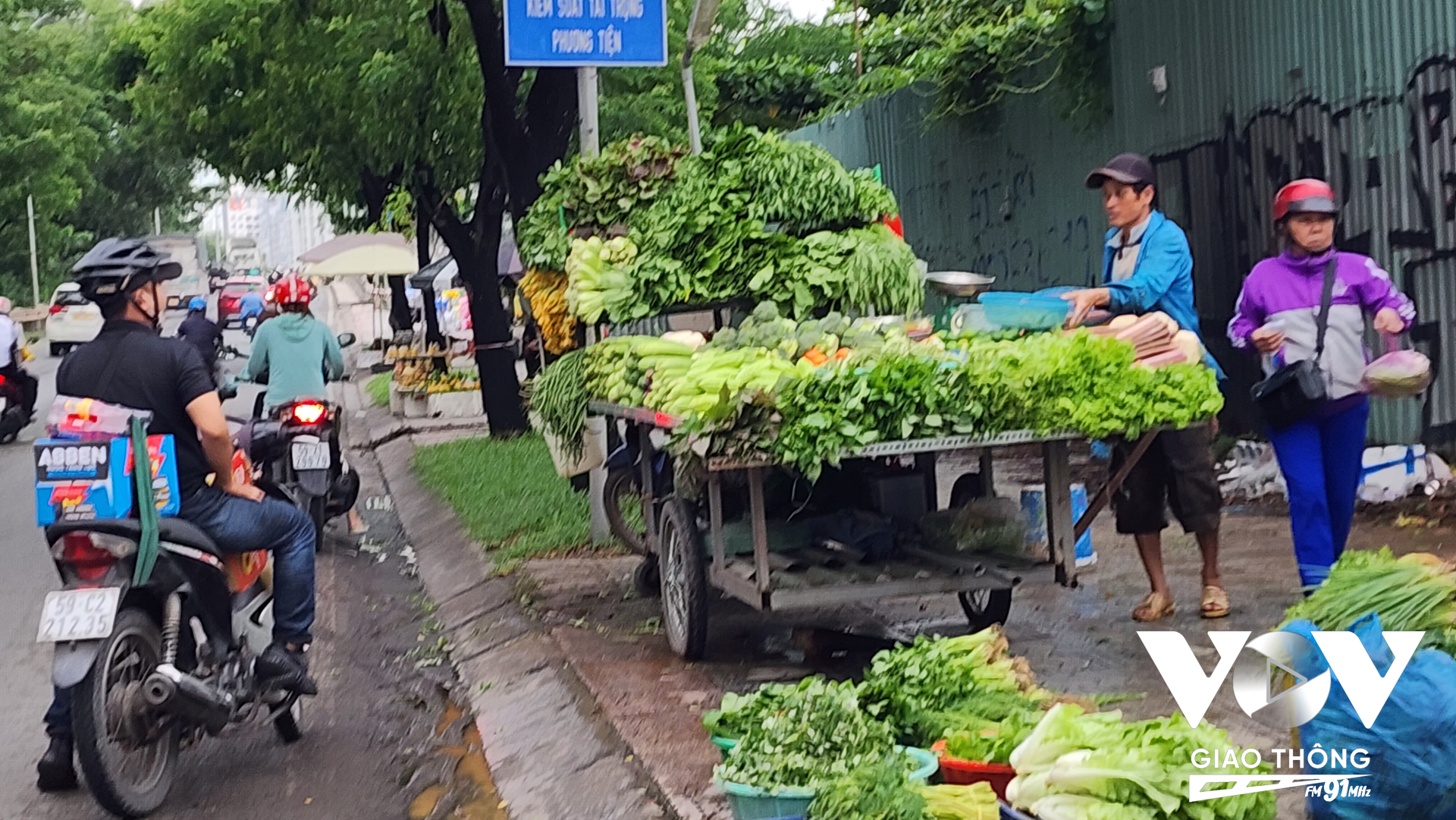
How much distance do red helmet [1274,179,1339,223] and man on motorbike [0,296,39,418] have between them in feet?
51.5

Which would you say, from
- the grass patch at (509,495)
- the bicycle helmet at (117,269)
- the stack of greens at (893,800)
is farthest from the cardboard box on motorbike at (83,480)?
the grass patch at (509,495)

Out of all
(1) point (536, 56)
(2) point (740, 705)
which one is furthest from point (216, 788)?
(1) point (536, 56)

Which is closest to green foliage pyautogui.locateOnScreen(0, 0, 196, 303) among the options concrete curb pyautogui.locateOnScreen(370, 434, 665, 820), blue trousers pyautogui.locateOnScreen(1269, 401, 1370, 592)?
concrete curb pyautogui.locateOnScreen(370, 434, 665, 820)

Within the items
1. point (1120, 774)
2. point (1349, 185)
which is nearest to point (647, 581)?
point (1349, 185)

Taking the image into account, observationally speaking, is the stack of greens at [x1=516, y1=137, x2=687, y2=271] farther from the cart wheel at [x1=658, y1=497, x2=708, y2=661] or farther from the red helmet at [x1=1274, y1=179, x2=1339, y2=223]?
the red helmet at [x1=1274, y1=179, x2=1339, y2=223]

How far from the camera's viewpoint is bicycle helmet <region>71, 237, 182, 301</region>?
5.30 m

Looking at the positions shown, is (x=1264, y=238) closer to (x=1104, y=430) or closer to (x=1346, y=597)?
(x=1104, y=430)

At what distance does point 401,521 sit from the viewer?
12.4m

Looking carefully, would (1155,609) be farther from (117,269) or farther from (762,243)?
(117,269)

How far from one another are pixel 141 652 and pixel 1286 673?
3.73m

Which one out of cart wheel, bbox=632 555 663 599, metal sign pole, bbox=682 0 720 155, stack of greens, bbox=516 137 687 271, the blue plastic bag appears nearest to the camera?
the blue plastic bag

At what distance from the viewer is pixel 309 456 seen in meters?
9.79

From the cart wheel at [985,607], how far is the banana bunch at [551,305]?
8.18 ft

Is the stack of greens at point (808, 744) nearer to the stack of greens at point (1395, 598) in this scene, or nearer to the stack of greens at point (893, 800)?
the stack of greens at point (893, 800)
